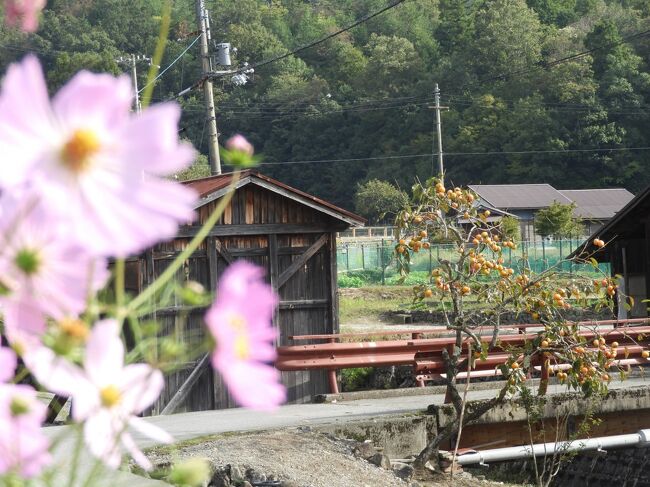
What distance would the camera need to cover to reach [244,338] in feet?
2.88

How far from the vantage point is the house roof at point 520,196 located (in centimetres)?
7669

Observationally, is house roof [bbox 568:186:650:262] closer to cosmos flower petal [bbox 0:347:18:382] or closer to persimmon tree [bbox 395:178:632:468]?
persimmon tree [bbox 395:178:632:468]

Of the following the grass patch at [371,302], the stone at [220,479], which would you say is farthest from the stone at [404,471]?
the grass patch at [371,302]

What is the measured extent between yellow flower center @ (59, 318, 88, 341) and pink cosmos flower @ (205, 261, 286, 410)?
0.11 meters

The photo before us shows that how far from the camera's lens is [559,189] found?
90312 mm

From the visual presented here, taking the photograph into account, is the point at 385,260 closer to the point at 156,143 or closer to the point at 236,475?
the point at 236,475

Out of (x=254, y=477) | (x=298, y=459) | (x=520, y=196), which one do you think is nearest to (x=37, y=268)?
(x=254, y=477)

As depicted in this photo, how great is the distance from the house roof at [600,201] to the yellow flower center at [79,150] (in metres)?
73.5

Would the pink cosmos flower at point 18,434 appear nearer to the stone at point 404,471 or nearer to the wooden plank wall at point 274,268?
the stone at point 404,471

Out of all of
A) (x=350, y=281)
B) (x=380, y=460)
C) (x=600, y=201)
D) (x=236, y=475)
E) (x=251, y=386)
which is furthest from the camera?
(x=600, y=201)

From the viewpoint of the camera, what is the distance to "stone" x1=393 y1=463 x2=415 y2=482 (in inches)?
390

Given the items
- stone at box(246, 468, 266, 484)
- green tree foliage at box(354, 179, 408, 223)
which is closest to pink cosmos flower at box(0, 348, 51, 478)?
stone at box(246, 468, 266, 484)

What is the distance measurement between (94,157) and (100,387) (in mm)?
299

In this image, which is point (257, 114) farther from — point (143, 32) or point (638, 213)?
point (638, 213)
